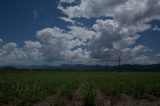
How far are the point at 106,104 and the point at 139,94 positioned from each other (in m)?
5.49

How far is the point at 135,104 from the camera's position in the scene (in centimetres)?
1433

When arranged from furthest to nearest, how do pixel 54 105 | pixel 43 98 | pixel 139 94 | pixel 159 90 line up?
pixel 159 90 → pixel 139 94 → pixel 43 98 → pixel 54 105

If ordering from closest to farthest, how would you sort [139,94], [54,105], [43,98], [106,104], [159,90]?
[54,105] < [106,104] < [43,98] < [139,94] < [159,90]

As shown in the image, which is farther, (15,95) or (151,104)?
(15,95)

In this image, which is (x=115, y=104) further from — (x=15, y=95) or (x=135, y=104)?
(x=15, y=95)

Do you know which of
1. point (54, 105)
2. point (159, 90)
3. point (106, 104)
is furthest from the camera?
point (159, 90)

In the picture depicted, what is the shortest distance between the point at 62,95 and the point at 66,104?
2.99 metres

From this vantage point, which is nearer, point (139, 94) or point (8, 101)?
point (8, 101)

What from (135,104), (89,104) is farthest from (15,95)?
(135,104)

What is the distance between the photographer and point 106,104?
14000mm

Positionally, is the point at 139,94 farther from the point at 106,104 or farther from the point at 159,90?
the point at 106,104

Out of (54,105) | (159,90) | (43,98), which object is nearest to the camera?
(54,105)

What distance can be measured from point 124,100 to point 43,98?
234 inches

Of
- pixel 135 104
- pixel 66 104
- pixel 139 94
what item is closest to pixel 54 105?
pixel 66 104
